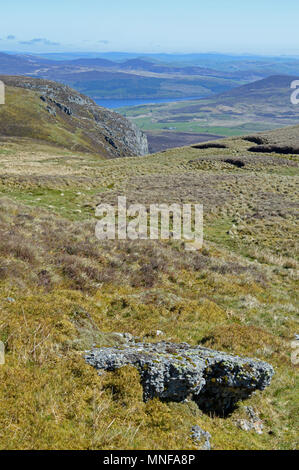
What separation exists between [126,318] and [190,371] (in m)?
4.69

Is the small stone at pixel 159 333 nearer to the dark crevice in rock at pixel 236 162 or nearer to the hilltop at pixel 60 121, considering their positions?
the dark crevice in rock at pixel 236 162

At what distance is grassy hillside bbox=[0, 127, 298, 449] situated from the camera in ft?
17.0

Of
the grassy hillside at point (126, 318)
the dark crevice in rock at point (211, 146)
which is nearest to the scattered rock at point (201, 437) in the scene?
the grassy hillside at point (126, 318)

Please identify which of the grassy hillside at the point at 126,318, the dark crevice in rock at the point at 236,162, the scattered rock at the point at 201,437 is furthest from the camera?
the dark crevice in rock at the point at 236,162

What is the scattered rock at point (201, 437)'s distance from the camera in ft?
17.5

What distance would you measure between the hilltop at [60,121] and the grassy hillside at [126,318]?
10837cm

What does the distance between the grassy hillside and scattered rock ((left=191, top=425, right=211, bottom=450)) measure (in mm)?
137

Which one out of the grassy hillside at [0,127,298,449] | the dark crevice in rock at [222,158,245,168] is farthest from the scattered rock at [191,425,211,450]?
the dark crevice in rock at [222,158,245,168]

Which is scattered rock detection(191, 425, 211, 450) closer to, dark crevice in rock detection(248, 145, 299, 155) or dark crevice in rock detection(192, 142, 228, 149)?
dark crevice in rock detection(248, 145, 299, 155)

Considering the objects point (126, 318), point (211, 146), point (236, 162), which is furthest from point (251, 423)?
point (211, 146)

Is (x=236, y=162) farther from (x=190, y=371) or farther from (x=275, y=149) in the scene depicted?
(x=190, y=371)

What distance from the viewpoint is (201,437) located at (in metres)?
5.52

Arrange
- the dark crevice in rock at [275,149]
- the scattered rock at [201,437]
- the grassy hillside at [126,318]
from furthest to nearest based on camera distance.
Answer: the dark crevice in rock at [275,149] < the scattered rock at [201,437] < the grassy hillside at [126,318]
